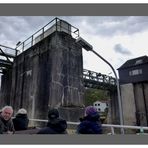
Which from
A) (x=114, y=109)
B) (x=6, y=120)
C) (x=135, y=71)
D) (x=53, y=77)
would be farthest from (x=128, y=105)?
(x=6, y=120)

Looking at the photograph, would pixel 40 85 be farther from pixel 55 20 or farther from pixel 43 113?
pixel 55 20

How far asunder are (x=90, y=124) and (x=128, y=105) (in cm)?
1909

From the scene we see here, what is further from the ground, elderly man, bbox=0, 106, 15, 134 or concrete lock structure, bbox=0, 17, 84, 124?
concrete lock structure, bbox=0, 17, 84, 124

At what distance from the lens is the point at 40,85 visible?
35.9ft

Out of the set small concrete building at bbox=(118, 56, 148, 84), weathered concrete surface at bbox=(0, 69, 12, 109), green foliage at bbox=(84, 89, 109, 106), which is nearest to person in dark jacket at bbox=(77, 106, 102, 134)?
weathered concrete surface at bbox=(0, 69, 12, 109)

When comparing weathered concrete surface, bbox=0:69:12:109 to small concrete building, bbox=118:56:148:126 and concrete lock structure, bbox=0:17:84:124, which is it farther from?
small concrete building, bbox=118:56:148:126

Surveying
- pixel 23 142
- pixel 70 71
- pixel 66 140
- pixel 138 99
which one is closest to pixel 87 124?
pixel 66 140

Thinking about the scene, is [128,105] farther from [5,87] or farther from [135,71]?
[5,87]

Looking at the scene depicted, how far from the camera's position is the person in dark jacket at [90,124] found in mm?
2824

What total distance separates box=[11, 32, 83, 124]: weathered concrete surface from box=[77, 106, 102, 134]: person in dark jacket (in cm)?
730

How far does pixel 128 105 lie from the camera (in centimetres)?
2106

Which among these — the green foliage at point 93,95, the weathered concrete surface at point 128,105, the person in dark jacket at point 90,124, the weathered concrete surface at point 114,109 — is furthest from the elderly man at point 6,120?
the green foliage at point 93,95

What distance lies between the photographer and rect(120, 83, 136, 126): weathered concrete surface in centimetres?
2058
